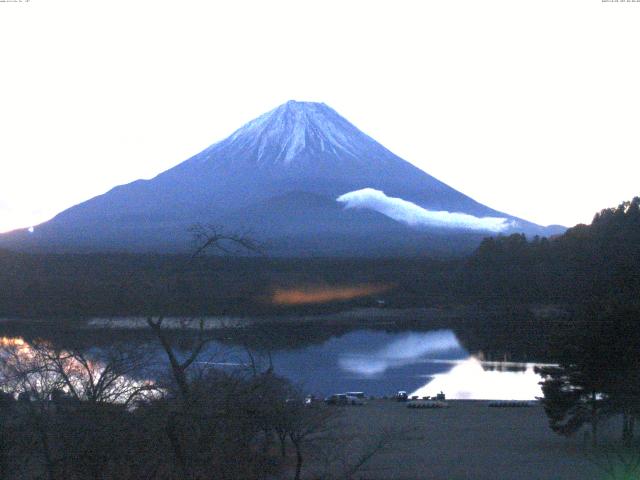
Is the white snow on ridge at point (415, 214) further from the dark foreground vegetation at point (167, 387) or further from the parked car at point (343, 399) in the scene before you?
the dark foreground vegetation at point (167, 387)

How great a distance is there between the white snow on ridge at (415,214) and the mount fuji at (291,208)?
0.09 ft

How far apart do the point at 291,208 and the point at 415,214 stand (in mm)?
2513

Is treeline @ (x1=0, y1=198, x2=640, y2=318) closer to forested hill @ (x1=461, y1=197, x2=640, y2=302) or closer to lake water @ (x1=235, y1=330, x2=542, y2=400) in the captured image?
forested hill @ (x1=461, y1=197, x2=640, y2=302)

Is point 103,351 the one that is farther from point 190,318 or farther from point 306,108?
point 306,108

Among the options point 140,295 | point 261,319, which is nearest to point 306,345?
point 261,319

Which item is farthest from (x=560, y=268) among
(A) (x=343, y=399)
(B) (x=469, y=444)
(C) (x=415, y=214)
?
(C) (x=415, y=214)

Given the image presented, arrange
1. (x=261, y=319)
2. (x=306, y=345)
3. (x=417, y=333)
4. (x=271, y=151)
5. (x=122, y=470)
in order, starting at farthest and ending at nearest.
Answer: (x=271, y=151) → (x=417, y=333) → (x=306, y=345) → (x=261, y=319) → (x=122, y=470)

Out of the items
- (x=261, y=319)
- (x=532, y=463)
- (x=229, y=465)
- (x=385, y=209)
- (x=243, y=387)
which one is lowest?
(x=532, y=463)

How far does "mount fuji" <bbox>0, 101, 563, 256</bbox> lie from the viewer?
32.2 ft

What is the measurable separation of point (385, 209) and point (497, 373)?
5911mm

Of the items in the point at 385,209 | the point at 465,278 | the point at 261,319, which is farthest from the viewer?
the point at 385,209

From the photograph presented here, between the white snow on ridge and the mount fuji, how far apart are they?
0.09 ft

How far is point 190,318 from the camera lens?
6.28 m

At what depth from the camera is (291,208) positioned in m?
14.1
